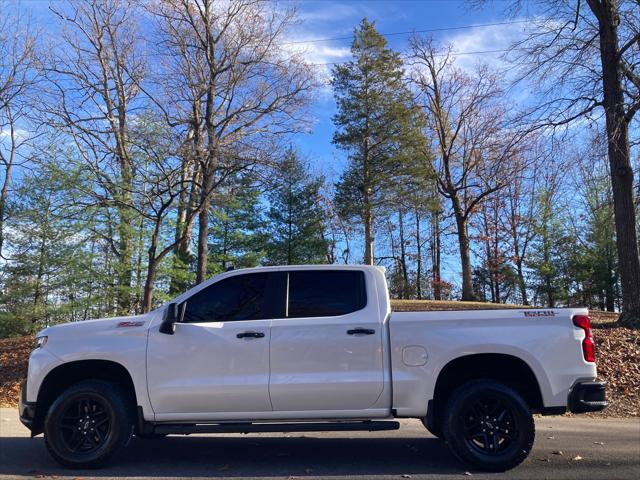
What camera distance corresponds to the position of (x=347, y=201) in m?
31.9

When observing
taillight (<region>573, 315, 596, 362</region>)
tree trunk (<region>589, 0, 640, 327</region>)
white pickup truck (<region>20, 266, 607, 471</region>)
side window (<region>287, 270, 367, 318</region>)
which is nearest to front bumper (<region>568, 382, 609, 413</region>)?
white pickup truck (<region>20, 266, 607, 471</region>)

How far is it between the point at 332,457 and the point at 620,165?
11280mm

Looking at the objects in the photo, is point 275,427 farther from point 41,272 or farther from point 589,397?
point 41,272

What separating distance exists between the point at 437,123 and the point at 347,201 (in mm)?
8972

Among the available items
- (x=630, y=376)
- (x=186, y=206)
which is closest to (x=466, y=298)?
(x=186, y=206)

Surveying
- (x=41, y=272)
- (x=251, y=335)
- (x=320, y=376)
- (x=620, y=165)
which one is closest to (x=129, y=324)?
(x=251, y=335)

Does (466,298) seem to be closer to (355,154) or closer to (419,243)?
(355,154)

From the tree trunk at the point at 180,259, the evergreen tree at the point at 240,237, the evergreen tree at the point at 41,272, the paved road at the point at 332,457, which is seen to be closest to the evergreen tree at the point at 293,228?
the evergreen tree at the point at 240,237

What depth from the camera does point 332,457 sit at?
5953 millimetres

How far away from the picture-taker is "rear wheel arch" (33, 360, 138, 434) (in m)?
5.51

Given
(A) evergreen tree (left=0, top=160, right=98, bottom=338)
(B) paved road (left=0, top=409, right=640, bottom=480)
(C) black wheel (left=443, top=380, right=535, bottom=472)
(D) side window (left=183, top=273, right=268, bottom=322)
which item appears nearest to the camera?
(C) black wheel (left=443, top=380, right=535, bottom=472)

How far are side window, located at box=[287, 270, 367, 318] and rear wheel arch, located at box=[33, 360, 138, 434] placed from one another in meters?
1.84

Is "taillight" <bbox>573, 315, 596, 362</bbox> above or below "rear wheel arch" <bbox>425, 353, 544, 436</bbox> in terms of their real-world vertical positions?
above

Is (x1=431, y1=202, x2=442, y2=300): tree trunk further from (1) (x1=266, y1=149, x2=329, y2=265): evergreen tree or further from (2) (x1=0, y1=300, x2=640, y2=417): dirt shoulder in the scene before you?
(2) (x1=0, y1=300, x2=640, y2=417): dirt shoulder
